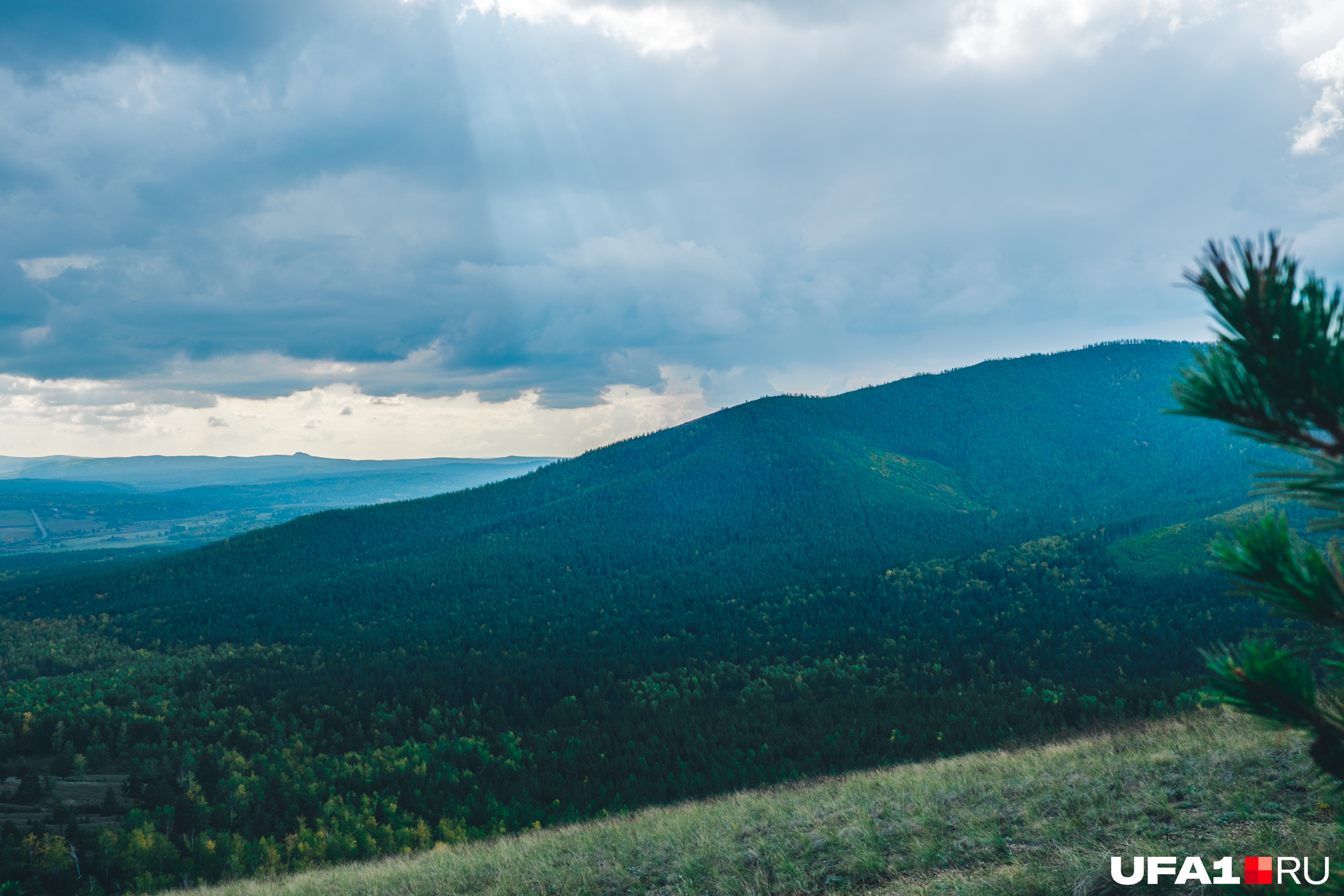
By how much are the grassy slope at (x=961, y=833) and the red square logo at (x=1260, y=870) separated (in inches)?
25.1

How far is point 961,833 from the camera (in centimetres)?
1452

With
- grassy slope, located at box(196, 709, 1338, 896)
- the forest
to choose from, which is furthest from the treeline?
grassy slope, located at box(196, 709, 1338, 896)

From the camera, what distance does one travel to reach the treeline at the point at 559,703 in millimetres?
69562

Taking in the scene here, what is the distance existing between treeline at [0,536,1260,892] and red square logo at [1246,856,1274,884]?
62.3 metres

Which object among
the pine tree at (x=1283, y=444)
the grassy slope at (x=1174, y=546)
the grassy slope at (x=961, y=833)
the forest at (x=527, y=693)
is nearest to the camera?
the pine tree at (x=1283, y=444)

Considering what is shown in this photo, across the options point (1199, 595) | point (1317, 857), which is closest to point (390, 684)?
point (1317, 857)

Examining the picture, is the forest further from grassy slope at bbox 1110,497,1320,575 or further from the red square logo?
the red square logo

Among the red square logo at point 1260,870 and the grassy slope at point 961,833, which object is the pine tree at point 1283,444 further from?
the grassy slope at point 961,833
